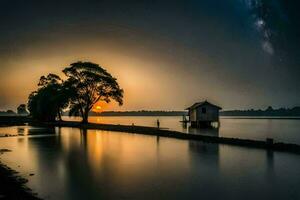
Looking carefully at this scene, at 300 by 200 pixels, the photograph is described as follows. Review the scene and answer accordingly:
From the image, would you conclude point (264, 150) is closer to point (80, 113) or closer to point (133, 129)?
point (133, 129)

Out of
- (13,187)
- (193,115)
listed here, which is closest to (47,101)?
(193,115)

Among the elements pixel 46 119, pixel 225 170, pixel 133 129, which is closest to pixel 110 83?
pixel 133 129

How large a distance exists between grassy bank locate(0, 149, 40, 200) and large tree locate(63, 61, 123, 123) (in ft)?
196

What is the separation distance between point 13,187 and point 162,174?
9624 mm

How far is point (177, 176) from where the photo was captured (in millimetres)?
22312

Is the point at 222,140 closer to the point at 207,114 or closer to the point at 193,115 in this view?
the point at 207,114

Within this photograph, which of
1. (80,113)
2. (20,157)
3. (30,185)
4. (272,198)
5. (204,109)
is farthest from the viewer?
(80,113)

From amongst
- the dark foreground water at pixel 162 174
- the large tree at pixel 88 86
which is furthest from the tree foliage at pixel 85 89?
the dark foreground water at pixel 162 174

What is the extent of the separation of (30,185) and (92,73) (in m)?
64.3

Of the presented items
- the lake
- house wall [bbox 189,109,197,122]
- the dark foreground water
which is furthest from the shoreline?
house wall [bbox 189,109,197,122]

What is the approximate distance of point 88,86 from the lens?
82625mm

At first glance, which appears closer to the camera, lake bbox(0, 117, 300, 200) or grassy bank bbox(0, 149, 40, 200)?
grassy bank bbox(0, 149, 40, 200)

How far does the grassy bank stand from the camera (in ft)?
50.3

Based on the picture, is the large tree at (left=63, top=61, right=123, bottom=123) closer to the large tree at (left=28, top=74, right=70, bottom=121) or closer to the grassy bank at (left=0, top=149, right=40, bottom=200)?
the large tree at (left=28, top=74, right=70, bottom=121)
